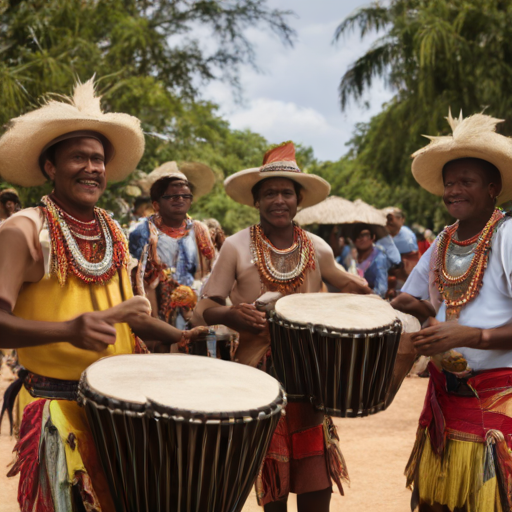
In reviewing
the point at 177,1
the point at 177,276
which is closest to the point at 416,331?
the point at 177,276

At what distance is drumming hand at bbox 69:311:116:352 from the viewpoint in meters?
2.50

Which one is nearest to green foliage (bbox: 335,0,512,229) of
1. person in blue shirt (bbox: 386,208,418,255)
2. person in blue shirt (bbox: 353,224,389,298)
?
person in blue shirt (bbox: 386,208,418,255)

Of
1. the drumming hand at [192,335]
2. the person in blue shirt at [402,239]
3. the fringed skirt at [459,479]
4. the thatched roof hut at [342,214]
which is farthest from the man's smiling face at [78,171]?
the thatched roof hut at [342,214]

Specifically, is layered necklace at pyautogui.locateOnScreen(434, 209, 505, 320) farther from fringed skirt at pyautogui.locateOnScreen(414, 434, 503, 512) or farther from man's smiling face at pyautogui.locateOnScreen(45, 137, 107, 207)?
man's smiling face at pyautogui.locateOnScreen(45, 137, 107, 207)

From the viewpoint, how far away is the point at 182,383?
97.6 inches

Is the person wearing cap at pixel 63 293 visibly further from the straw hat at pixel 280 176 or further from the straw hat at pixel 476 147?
the straw hat at pixel 476 147

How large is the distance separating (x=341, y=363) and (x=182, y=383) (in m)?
0.89

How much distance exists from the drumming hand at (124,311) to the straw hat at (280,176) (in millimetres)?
1569

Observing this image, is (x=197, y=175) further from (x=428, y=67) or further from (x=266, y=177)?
(x=428, y=67)

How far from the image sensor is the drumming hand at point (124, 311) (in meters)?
2.57

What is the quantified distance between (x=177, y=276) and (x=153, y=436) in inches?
176

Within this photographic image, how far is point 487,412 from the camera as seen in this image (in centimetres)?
351

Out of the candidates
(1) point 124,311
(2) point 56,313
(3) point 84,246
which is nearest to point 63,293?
(2) point 56,313

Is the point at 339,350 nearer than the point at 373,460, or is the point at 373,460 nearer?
the point at 339,350
